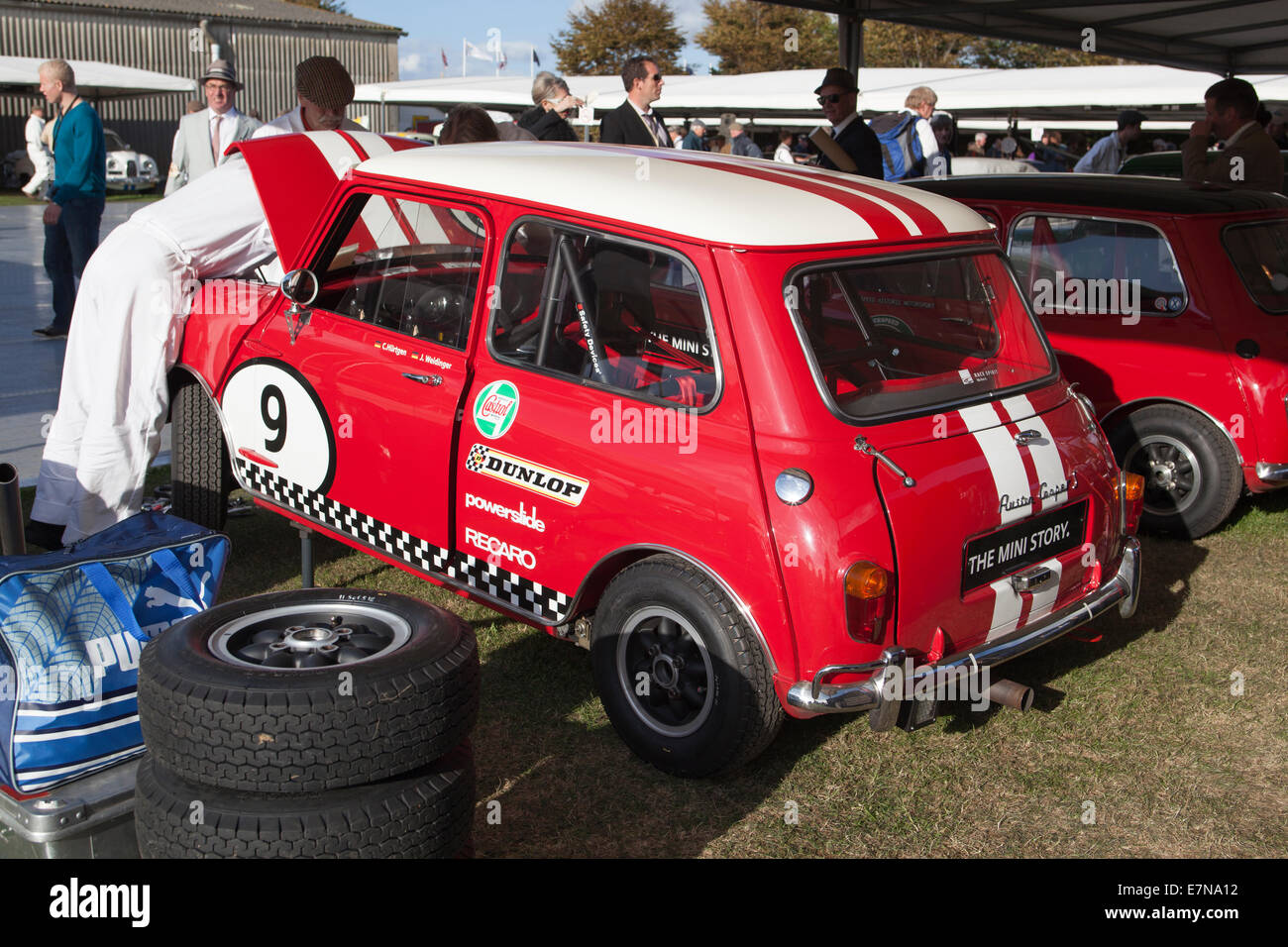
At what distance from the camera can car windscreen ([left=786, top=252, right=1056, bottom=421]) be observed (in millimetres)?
3682

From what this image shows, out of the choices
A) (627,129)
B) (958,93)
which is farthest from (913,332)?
(958,93)

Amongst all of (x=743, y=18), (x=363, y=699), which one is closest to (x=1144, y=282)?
(x=363, y=699)

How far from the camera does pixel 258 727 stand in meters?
2.57

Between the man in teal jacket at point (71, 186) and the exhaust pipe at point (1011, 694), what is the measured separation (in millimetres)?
8525

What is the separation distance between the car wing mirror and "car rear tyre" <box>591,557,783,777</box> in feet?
6.04

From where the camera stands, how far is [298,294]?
467 centimetres

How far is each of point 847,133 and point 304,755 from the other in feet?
21.6

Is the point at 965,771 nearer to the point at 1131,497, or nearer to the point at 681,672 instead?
the point at 681,672

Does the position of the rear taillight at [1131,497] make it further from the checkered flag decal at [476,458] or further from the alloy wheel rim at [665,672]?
the checkered flag decal at [476,458]

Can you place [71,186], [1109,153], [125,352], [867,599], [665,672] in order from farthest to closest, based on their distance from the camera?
1. [1109,153]
2. [71,186]
3. [125,352]
4. [665,672]
5. [867,599]

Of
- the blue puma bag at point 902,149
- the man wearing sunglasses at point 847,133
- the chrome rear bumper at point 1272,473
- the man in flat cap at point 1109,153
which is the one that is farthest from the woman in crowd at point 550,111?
the man in flat cap at point 1109,153

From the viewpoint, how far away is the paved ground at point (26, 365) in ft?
22.6

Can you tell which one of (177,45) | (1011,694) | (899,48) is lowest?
(1011,694)

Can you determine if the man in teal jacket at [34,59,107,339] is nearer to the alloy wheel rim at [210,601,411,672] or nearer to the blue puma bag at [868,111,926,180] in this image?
the blue puma bag at [868,111,926,180]
